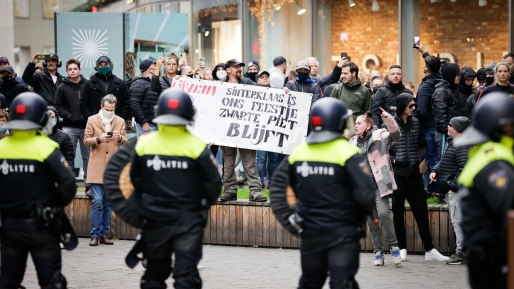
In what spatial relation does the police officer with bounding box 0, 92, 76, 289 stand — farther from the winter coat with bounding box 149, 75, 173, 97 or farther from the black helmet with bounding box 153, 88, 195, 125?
the winter coat with bounding box 149, 75, 173, 97

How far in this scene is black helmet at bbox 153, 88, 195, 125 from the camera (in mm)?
7590

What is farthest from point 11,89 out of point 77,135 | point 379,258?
point 379,258

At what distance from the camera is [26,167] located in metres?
7.77

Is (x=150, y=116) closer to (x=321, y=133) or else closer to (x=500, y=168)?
(x=321, y=133)

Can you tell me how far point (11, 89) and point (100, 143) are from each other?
9.48 ft

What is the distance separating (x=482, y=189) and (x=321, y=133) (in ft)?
5.68

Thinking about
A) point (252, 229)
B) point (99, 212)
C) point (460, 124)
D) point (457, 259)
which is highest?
point (460, 124)

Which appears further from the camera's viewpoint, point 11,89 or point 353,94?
point 11,89

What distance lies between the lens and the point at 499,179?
5.94 m

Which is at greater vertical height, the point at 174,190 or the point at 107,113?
the point at 107,113

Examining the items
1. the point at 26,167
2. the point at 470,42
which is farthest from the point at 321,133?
the point at 470,42

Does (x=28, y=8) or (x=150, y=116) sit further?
(x=28, y=8)

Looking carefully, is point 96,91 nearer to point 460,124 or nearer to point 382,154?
point 382,154

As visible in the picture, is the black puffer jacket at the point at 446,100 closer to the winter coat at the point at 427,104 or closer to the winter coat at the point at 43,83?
the winter coat at the point at 427,104
